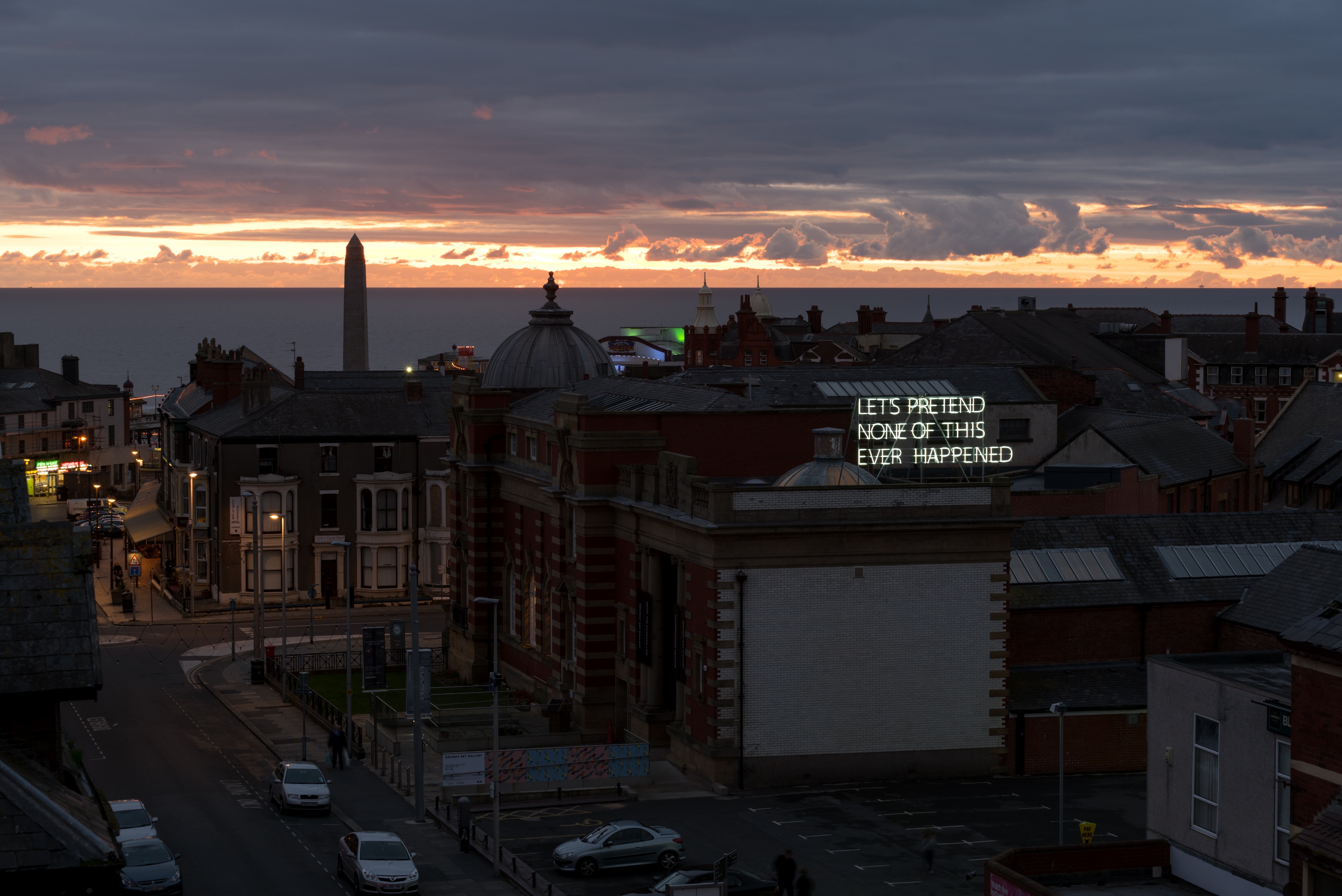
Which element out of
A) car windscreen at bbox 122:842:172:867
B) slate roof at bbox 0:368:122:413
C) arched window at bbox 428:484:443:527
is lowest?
car windscreen at bbox 122:842:172:867

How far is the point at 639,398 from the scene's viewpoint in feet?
243

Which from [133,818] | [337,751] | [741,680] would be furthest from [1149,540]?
[133,818]

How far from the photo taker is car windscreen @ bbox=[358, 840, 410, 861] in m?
49.1

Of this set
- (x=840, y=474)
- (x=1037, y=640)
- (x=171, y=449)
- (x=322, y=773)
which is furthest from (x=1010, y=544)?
(x=171, y=449)

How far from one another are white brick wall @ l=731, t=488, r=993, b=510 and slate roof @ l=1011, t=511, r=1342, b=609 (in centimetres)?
261

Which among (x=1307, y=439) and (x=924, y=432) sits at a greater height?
(x=924, y=432)

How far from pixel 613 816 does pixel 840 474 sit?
15.0m

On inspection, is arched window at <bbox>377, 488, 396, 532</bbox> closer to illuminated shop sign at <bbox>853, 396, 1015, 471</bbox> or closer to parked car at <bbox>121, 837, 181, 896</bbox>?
illuminated shop sign at <bbox>853, 396, 1015, 471</bbox>

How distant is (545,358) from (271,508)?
28.2 meters

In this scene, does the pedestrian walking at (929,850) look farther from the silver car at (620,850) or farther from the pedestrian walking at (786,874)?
the silver car at (620,850)

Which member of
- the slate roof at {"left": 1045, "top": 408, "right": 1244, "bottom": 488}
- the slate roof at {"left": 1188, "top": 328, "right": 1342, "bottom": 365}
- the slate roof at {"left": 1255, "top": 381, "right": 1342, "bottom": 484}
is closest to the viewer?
the slate roof at {"left": 1045, "top": 408, "right": 1244, "bottom": 488}

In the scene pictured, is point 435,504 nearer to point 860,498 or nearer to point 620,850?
point 860,498

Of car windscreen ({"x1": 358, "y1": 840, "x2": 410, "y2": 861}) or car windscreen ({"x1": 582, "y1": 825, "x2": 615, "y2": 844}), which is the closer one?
car windscreen ({"x1": 358, "y1": 840, "x2": 410, "y2": 861})

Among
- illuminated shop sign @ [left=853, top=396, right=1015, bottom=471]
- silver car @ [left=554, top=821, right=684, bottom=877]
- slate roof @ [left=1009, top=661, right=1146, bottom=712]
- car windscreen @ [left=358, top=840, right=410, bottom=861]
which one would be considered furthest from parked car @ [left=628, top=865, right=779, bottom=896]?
illuminated shop sign @ [left=853, top=396, right=1015, bottom=471]
